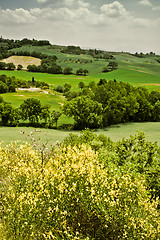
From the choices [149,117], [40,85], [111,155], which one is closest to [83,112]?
[149,117]

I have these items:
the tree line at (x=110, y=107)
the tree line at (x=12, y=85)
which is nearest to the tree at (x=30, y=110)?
the tree line at (x=110, y=107)

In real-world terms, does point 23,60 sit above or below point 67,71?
above

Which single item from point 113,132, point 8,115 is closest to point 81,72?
point 8,115

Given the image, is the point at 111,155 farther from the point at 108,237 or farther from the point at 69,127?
the point at 69,127

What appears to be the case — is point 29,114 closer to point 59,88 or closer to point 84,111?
point 84,111

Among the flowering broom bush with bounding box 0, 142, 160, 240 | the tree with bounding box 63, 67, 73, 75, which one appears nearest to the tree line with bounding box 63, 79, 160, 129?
the flowering broom bush with bounding box 0, 142, 160, 240

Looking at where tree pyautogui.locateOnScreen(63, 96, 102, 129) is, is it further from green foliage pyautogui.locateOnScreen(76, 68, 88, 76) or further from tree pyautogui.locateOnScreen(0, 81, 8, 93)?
green foliage pyautogui.locateOnScreen(76, 68, 88, 76)

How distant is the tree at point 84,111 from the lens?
4756 cm

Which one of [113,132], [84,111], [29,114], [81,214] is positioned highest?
[84,111]

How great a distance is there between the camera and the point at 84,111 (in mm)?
48156

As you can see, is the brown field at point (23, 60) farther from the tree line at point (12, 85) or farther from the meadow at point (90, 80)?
the tree line at point (12, 85)

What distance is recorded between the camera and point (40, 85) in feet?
350

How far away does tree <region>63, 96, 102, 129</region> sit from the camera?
4756cm

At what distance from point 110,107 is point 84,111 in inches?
333
